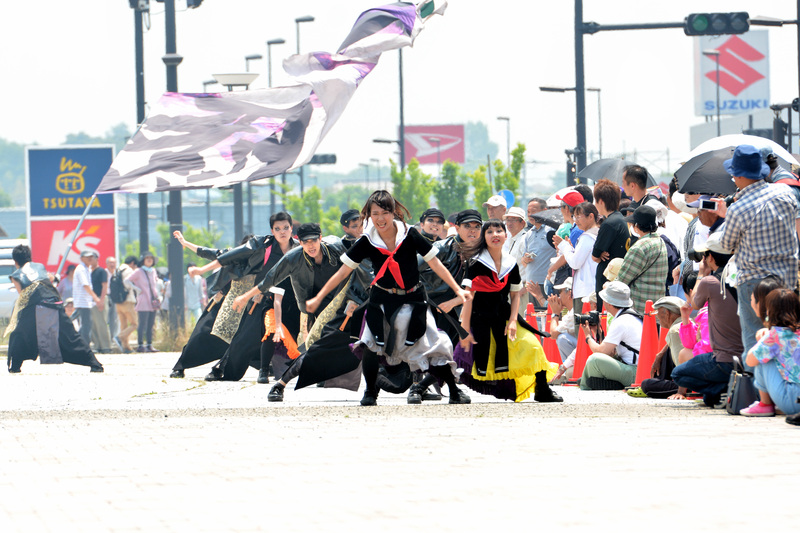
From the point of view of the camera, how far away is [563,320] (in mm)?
12633

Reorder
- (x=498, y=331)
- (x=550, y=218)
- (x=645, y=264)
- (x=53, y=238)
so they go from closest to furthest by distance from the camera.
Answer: (x=498, y=331) < (x=645, y=264) < (x=550, y=218) < (x=53, y=238)

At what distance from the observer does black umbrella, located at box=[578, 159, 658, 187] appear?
15141 millimetres

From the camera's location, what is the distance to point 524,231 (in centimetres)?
1493

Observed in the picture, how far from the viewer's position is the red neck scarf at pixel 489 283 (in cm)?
991

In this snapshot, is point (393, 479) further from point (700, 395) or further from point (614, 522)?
point (700, 395)

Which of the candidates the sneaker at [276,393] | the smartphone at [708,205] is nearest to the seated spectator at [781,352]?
the smartphone at [708,205]

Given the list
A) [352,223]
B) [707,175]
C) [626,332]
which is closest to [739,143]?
[707,175]

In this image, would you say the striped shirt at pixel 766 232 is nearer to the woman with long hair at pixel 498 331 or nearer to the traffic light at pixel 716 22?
the woman with long hair at pixel 498 331

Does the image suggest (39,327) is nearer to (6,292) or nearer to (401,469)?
(401,469)

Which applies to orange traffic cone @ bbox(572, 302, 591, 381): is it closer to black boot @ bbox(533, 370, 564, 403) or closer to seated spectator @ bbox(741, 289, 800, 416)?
black boot @ bbox(533, 370, 564, 403)

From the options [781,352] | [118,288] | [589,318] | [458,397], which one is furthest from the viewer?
[118,288]

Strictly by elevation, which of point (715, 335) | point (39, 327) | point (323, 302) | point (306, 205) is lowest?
point (39, 327)

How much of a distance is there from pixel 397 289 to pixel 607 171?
629 cm

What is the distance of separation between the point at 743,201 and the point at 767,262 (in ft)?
1.44
